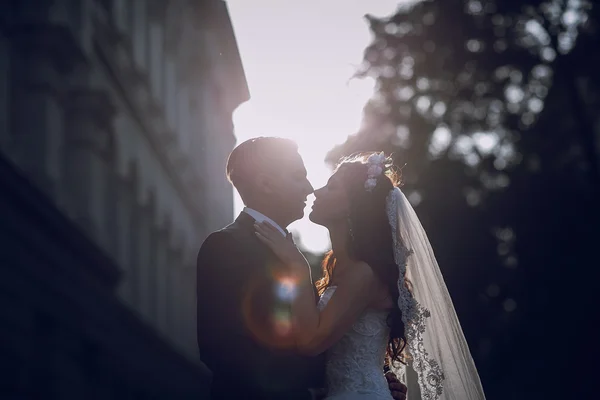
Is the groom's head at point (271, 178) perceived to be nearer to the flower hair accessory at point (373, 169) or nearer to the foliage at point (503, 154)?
the flower hair accessory at point (373, 169)

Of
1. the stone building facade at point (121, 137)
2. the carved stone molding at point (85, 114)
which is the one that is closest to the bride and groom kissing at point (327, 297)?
the stone building facade at point (121, 137)

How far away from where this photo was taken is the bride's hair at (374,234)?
677 cm

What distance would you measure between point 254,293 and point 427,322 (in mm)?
1727

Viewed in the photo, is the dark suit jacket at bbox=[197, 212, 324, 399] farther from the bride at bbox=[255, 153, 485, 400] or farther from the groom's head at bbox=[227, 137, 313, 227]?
the groom's head at bbox=[227, 137, 313, 227]

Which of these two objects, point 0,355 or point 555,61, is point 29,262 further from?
point 555,61

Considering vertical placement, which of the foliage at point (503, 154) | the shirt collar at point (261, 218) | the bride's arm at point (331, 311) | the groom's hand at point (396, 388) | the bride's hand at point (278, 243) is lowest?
the groom's hand at point (396, 388)

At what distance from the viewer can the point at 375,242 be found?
6.84m

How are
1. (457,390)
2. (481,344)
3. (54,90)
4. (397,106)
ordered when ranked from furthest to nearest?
→ (397,106) → (481,344) → (54,90) → (457,390)

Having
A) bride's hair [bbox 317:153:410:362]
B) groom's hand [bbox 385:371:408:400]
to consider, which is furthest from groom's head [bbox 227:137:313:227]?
groom's hand [bbox 385:371:408:400]

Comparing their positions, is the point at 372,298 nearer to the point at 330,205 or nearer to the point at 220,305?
the point at 330,205

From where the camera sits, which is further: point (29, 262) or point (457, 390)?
point (29, 262)

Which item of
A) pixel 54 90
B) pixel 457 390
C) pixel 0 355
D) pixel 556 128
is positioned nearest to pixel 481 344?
pixel 556 128

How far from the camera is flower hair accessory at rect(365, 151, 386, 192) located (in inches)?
276

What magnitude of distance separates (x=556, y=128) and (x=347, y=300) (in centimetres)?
1620
